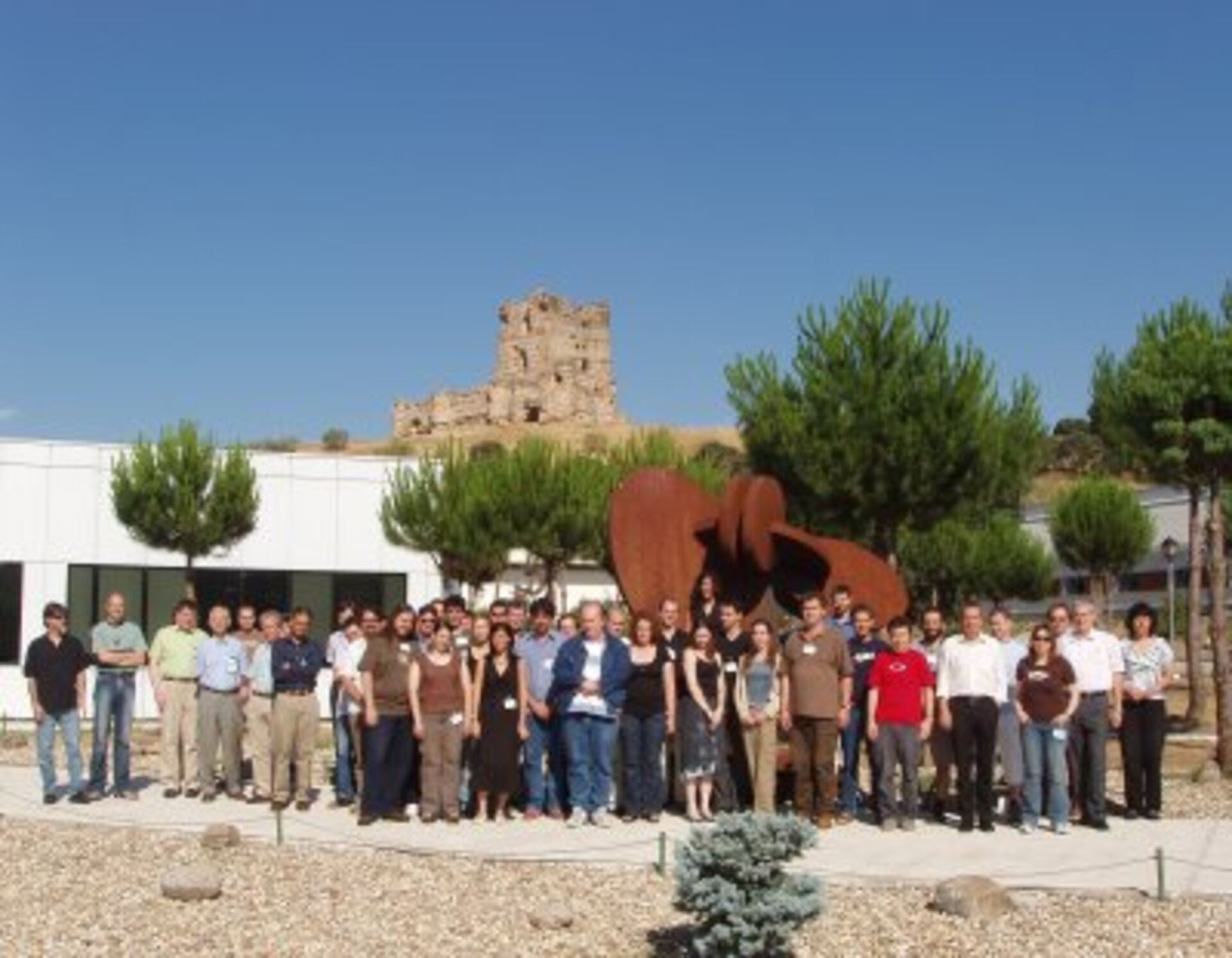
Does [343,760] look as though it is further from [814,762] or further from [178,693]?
[814,762]

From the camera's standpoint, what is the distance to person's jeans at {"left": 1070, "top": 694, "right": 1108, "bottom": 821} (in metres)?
10.6

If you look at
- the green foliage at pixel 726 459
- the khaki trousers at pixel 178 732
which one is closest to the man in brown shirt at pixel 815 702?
the khaki trousers at pixel 178 732

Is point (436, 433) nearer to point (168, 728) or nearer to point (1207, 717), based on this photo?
point (1207, 717)

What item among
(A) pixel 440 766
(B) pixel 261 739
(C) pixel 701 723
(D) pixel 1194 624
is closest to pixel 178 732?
(B) pixel 261 739

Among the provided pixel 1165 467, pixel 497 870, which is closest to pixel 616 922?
pixel 497 870

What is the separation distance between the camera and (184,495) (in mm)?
25734

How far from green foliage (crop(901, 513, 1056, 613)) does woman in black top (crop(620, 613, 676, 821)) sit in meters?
31.2

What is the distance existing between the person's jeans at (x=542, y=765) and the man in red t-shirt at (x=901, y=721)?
2257mm

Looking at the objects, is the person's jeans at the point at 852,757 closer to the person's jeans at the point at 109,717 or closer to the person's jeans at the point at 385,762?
the person's jeans at the point at 385,762

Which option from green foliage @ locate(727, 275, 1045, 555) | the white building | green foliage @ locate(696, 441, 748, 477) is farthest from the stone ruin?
green foliage @ locate(727, 275, 1045, 555)

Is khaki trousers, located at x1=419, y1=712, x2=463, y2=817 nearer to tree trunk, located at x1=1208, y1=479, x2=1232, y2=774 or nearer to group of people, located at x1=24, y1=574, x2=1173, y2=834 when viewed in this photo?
group of people, located at x1=24, y1=574, x2=1173, y2=834

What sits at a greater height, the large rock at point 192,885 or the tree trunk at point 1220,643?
the tree trunk at point 1220,643

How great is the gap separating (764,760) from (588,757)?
124 cm

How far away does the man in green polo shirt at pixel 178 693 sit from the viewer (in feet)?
40.7
